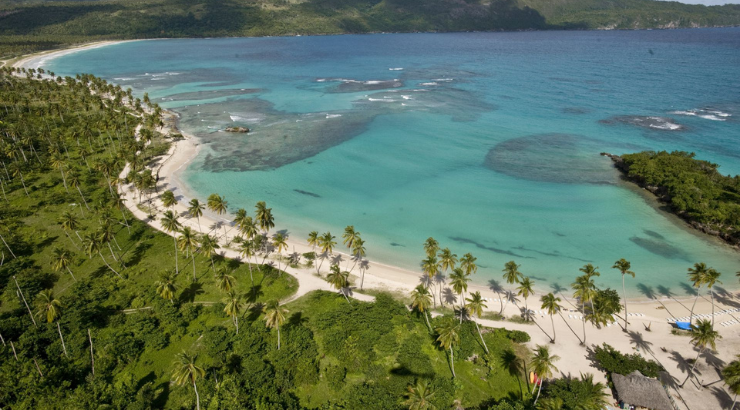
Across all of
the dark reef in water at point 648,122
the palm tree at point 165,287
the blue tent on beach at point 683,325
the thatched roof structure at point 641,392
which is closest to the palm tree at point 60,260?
the palm tree at point 165,287

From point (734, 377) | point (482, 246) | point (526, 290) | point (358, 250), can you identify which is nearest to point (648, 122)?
point (482, 246)

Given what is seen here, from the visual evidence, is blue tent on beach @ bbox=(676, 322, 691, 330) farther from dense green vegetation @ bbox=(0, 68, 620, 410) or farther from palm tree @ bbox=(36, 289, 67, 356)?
palm tree @ bbox=(36, 289, 67, 356)

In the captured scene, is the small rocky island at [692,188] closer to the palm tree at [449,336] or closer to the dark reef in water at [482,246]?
the dark reef in water at [482,246]

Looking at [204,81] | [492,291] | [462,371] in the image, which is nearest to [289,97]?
[204,81]

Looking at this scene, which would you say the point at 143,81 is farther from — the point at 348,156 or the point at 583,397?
the point at 583,397

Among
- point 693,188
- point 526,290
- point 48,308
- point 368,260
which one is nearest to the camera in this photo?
point 48,308

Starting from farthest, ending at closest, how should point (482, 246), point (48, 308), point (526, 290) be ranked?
point (482, 246) < point (526, 290) < point (48, 308)

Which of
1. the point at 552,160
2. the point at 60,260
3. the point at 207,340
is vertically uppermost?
the point at 552,160

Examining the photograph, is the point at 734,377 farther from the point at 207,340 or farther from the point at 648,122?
the point at 648,122

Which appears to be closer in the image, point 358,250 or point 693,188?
point 358,250
